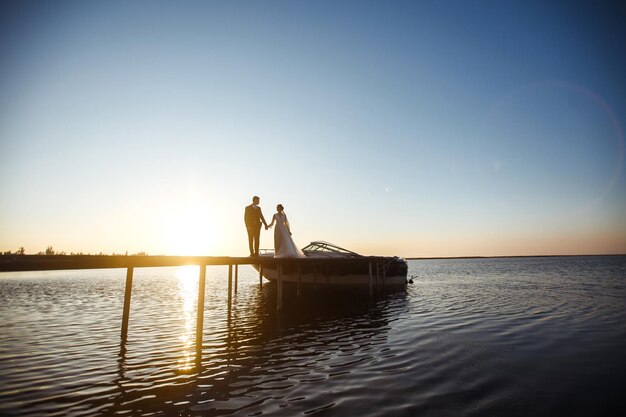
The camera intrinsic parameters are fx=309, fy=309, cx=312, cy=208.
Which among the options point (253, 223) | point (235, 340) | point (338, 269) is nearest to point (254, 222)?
point (253, 223)

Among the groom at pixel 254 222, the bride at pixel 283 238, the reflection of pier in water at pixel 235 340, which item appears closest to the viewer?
the reflection of pier in water at pixel 235 340

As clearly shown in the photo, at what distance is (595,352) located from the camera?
8.01 metres

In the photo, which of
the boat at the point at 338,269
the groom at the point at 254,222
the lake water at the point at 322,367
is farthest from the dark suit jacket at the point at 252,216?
the boat at the point at 338,269

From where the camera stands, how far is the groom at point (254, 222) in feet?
47.5

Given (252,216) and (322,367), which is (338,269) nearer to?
(252,216)

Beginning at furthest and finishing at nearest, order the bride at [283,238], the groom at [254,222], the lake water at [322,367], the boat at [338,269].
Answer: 1. the boat at [338,269]
2. the bride at [283,238]
3. the groom at [254,222]
4. the lake water at [322,367]

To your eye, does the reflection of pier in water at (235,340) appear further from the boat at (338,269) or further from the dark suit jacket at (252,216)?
the boat at (338,269)

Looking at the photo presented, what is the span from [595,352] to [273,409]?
8600mm

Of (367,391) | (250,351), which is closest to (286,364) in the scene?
(250,351)

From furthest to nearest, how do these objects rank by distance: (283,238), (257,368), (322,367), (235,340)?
(283,238), (235,340), (257,368), (322,367)

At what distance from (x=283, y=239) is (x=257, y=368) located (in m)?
10.1

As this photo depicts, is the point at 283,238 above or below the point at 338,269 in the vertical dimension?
above

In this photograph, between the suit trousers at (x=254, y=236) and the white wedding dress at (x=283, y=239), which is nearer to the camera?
the suit trousers at (x=254, y=236)

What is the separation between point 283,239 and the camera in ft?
55.3
